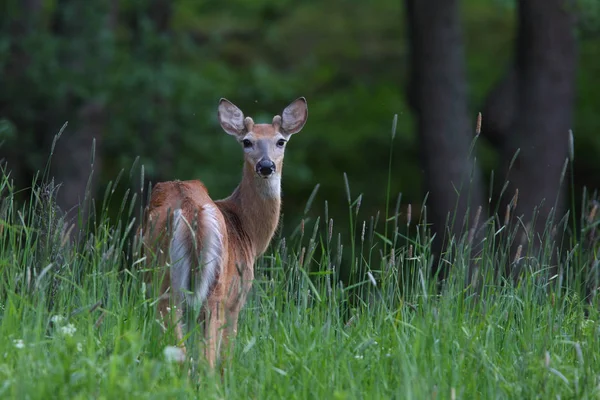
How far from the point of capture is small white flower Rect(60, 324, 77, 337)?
3602 millimetres

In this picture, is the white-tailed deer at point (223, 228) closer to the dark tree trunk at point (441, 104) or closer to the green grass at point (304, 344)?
the green grass at point (304, 344)

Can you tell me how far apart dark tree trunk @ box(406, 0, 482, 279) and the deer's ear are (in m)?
4.34

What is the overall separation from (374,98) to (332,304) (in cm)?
1234

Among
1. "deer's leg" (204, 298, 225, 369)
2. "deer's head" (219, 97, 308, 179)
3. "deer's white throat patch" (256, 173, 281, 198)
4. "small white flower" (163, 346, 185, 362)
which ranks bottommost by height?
"deer's leg" (204, 298, 225, 369)

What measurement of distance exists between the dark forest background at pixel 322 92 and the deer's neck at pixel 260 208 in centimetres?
254

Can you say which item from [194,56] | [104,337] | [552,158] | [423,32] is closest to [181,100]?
[194,56]

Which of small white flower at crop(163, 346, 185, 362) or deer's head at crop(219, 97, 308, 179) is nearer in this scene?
small white flower at crop(163, 346, 185, 362)

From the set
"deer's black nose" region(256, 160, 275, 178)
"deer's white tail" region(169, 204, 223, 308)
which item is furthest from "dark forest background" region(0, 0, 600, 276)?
"deer's white tail" region(169, 204, 223, 308)

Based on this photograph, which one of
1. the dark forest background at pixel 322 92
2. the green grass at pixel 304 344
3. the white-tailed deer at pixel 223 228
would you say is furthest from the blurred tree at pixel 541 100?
the green grass at pixel 304 344

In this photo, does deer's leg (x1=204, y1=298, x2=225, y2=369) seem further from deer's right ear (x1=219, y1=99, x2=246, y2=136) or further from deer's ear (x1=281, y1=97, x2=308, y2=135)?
deer's ear (x1=281, y1=97, x2=308, y2=135)

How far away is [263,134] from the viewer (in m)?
6.23

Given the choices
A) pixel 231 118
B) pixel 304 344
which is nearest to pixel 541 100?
pixel 231 118

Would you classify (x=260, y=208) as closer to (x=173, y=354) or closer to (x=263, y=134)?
(x=263, y=134)

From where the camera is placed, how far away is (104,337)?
13.1 ft
